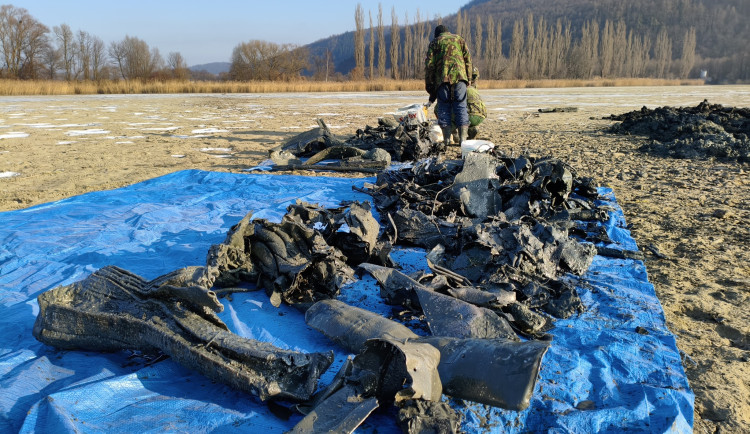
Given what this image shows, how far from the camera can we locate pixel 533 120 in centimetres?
1191

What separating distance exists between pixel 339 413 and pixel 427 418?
310 mm

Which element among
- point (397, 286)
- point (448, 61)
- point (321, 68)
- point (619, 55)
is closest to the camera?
point (397, 286)

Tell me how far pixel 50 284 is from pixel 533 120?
1134 cm

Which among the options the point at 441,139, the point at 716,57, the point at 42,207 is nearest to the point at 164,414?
the point at 42,207

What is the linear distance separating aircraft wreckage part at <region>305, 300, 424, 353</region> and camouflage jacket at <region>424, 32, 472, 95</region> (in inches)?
209

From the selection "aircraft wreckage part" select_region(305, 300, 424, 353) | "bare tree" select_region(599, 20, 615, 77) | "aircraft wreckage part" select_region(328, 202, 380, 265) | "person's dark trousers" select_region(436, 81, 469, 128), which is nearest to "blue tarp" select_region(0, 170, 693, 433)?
"aircraft wreckage part" select_region(305, 300, 424, 353)

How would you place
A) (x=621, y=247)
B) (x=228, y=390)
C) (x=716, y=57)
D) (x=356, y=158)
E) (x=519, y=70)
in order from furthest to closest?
(x=716, y=57) < (x=519, y=70) < (x=356, y=158) < (x=621, y=247) < (x=228, y=390)

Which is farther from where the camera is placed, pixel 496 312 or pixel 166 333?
pixel 496 312

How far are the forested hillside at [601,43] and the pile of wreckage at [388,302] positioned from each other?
1220 inches

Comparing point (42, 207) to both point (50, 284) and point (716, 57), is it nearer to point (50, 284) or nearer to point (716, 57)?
point (50, 284)

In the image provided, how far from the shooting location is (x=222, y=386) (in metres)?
1.93

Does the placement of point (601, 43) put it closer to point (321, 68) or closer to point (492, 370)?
point (321, 68)

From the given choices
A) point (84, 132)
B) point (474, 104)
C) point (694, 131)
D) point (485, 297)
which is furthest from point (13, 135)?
point (694, 131)

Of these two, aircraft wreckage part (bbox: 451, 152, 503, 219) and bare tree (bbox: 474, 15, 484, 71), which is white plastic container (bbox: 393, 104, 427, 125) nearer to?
aircraft wreckage part (bbox: 451, 152, 503, 219)
